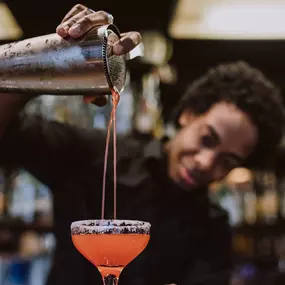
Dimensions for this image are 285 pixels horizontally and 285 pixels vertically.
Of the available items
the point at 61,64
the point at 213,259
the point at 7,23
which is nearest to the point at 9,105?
the point at 61,64

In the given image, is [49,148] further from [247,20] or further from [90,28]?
[247,20]

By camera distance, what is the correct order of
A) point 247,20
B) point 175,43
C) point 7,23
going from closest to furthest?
point 7,23 < point 247,20 < point 175,43

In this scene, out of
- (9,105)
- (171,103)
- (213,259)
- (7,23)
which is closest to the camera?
(9,105)

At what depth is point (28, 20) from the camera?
305cm

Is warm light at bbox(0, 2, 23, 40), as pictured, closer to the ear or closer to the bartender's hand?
the ear

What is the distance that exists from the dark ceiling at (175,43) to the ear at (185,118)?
59 centimetres

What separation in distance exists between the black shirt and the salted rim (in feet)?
2.16

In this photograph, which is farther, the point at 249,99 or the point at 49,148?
the point at 249,99

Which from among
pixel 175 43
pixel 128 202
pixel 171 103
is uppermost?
pixel 175 43

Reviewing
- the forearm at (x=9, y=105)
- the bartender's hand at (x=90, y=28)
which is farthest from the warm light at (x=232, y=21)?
the bartender's hand at (x=90, y=28)

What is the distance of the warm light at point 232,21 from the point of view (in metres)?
3.29

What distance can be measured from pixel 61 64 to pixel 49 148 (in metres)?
0.80

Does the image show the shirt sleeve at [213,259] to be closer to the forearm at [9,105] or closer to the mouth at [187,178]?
the mouth at [187,178]

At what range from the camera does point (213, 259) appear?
2.44m
